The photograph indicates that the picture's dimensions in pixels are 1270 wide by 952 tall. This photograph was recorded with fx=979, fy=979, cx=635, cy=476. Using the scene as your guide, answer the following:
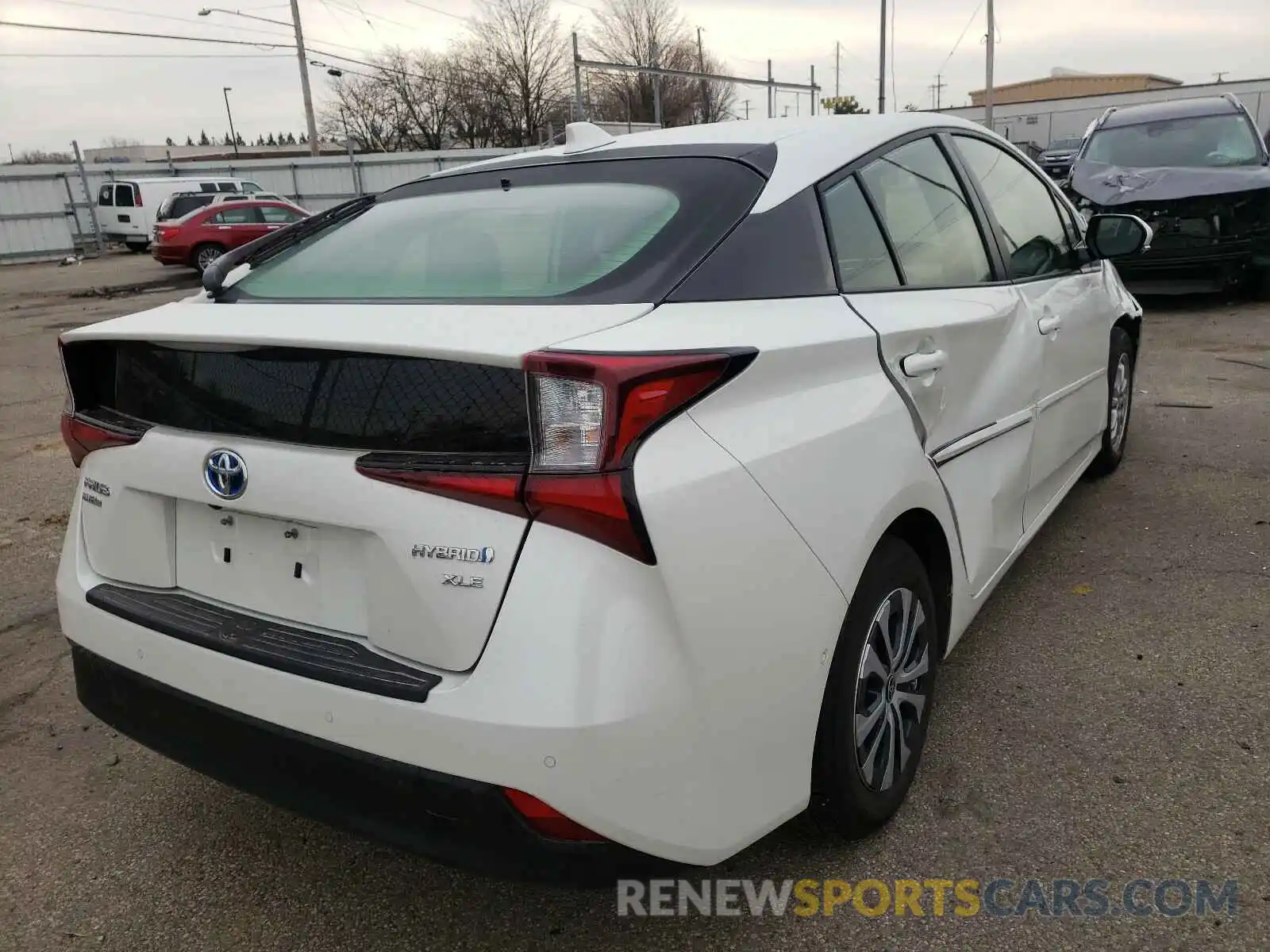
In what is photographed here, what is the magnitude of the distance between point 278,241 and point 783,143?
1414mm

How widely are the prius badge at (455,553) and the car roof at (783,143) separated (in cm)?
99

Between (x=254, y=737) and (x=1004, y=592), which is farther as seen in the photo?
(x=1004, y=592)

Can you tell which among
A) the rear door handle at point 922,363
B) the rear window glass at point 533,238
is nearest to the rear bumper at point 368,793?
the rear window glass at point 533,238

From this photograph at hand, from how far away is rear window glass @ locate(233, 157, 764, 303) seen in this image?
1.97m

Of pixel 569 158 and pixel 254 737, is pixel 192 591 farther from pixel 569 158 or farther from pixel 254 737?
pixel 569 158

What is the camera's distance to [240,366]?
1862 mm

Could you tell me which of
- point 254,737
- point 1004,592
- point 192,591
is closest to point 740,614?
point 254,737

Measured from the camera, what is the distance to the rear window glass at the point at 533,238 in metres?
1.97

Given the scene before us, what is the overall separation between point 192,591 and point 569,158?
143cm

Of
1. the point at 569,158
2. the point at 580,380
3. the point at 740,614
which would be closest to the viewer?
the point at 580,380

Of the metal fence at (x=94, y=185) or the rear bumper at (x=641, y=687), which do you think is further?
the metal fence at (x=94, y=185)

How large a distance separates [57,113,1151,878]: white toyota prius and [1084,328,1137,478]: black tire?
2145mm

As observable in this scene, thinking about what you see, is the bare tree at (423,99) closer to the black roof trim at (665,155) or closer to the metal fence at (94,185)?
the metal fence at (94,185)

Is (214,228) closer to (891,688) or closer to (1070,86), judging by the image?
(891,688)
